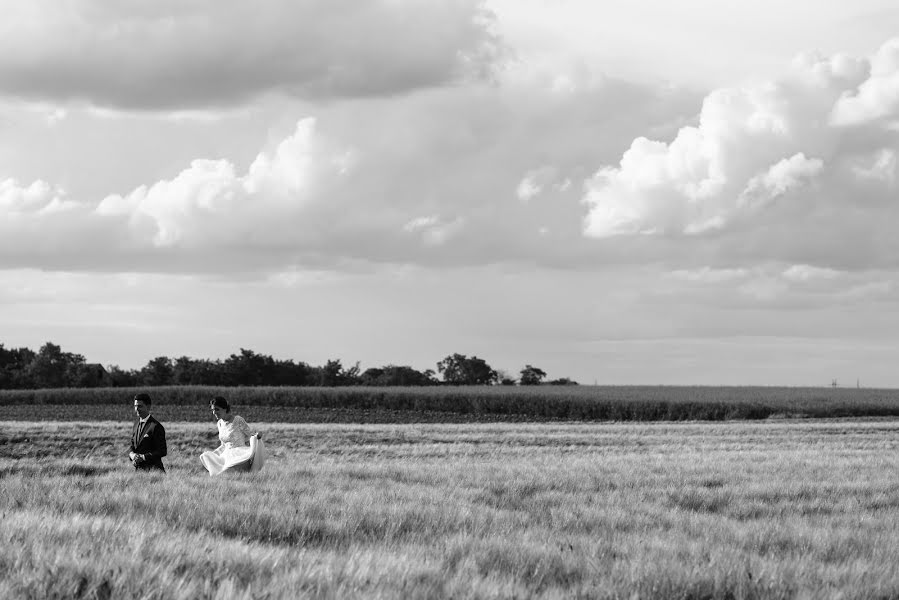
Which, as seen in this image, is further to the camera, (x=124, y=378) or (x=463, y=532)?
(x=124, y=378)

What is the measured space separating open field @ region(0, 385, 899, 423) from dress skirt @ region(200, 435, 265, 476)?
106 ft

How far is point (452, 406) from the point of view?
224ft

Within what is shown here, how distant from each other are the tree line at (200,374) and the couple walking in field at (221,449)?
3653 inches

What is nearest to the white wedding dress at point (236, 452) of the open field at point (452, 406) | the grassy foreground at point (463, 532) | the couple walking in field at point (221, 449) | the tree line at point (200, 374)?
the couple walking in field at point (221, 449)

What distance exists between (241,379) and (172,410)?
53509 mm

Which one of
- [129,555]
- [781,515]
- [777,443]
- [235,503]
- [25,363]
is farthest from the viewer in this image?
[25,363]

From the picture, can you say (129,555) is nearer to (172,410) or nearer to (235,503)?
(235,503)

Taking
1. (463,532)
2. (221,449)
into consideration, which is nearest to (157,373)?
(221,449)

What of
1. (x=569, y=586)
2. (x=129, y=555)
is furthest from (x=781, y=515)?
(x=129, y=555)

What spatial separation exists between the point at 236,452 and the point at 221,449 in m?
0.46

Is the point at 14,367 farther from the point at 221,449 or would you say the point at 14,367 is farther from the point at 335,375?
the point at 221,449

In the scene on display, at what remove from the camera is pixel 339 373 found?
12406cm

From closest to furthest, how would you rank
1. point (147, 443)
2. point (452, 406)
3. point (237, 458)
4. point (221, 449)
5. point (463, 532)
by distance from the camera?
1. point (463, 532)
2. point (237, 458)
3. point (147, 443)
4. point (221, 449)
5. point (452, 406)

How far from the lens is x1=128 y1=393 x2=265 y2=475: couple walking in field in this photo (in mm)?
15750
